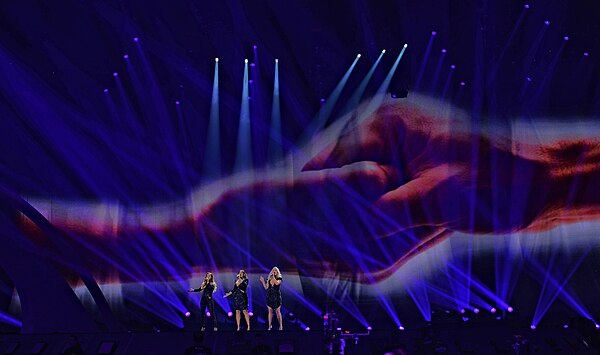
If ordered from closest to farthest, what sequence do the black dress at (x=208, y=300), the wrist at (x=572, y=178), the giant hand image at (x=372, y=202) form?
1. the black dress at (x=208, y=300)
2. the giant hand image at (x=372, y=202)
3. the wrist at (x=572, y=178)

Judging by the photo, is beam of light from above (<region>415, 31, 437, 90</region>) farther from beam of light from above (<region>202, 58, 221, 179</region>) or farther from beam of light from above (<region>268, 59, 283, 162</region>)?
beam of light from above (<region>202, 58, 221, 179</region>)

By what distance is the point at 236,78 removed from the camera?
1577 cm

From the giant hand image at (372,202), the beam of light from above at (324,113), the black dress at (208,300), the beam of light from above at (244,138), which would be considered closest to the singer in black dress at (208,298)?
the black dress at (208,300)

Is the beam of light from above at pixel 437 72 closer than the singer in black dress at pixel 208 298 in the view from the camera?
No

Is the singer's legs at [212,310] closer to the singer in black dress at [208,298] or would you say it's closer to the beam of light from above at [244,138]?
the singer in black dress at [208,298]

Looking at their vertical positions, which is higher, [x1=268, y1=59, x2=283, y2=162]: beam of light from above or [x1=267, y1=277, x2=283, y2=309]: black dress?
[x1=268, y1=59, x2=283, y2=162]: beam of light from above

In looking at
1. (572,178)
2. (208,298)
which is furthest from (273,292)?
(572,178)

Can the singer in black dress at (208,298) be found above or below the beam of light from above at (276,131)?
below

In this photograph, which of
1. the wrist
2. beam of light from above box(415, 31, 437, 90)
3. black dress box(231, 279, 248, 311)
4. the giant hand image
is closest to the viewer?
black dress box(231, 279, 248, 311)

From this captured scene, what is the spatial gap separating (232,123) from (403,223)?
13.9 ft

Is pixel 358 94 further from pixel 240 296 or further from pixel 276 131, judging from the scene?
pixel 240 296

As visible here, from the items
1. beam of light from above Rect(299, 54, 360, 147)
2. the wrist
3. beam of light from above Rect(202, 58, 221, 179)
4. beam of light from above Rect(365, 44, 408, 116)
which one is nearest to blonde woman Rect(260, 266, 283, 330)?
beam of light from above Rect(202, 58, 221, 179)

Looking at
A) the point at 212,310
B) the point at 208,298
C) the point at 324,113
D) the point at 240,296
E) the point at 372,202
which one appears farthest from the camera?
the point at 324,113

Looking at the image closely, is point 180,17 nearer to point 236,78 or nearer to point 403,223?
point 236,78
